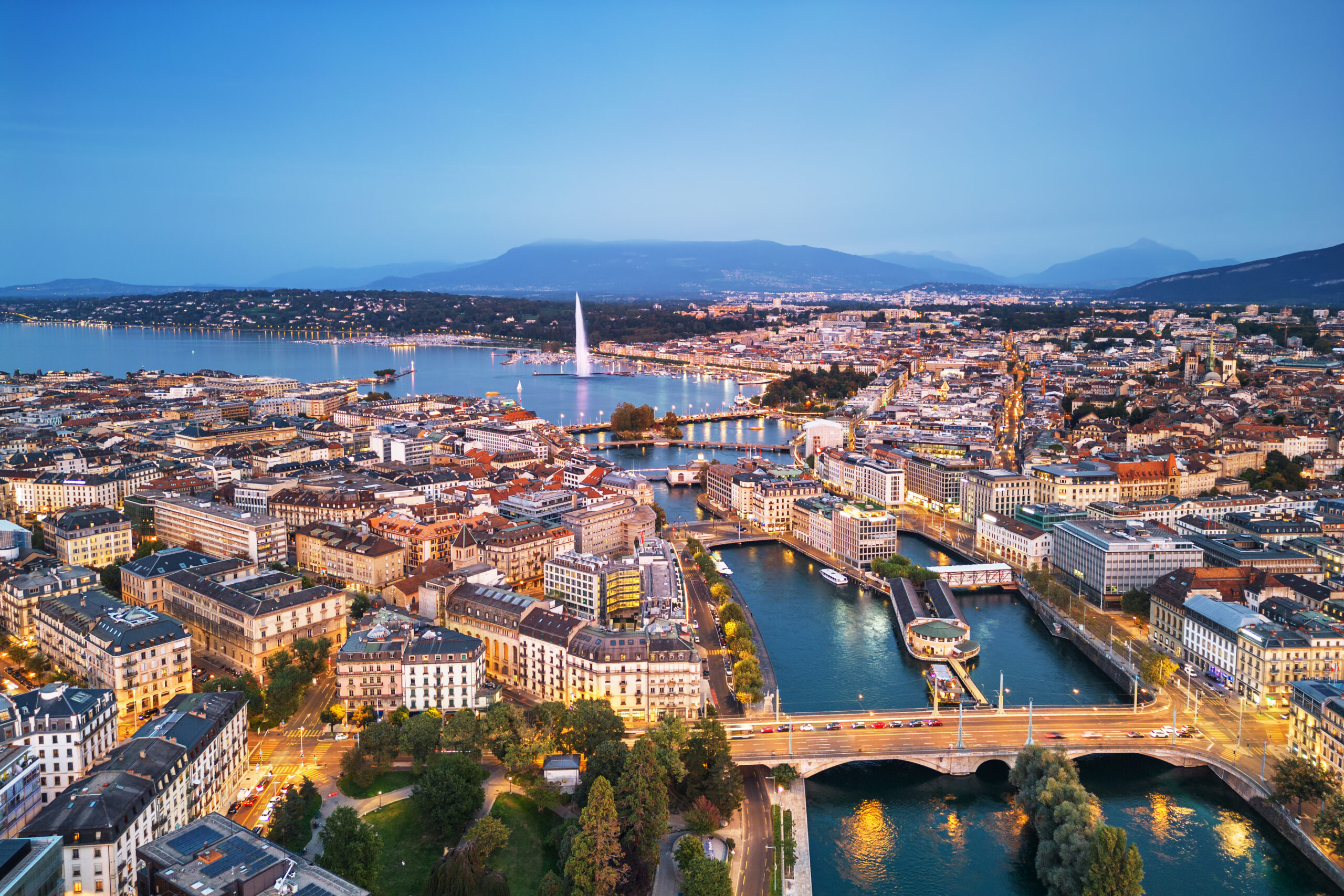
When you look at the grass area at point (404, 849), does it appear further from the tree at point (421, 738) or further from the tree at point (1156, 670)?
the tree at point (1156, 670)

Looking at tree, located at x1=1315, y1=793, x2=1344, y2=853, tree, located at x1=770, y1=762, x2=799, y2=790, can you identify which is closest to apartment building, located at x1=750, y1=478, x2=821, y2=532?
tree, located at x1=770, y1=762, x2=799, y2=790

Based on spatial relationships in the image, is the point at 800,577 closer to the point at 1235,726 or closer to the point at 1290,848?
the point at 1235,726

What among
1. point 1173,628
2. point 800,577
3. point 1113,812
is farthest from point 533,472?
point 1113,812

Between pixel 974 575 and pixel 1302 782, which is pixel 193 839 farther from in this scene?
pixel 974 575

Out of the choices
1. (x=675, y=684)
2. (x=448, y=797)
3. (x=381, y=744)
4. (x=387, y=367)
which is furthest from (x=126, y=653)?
(x=387, y=367)

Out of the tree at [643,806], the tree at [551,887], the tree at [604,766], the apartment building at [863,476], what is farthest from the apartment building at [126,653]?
the apartment building at [863,476]

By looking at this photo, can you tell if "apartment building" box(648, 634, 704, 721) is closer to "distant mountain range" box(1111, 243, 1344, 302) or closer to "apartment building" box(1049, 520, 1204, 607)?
"apartment building" box(1049, 520, 1204, 607)
